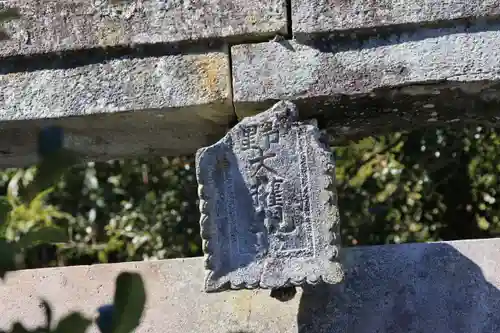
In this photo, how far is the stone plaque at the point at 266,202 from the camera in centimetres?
184

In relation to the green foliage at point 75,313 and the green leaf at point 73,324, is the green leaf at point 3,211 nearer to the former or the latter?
the green foliage at point 75,313

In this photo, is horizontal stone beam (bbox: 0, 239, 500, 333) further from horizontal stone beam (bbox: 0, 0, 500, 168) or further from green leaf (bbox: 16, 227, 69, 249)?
green leaf (bbox: 16, 227, 69, 249)

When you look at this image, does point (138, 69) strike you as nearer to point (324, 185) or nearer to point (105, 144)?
point (105, 144)

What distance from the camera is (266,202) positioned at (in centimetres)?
186

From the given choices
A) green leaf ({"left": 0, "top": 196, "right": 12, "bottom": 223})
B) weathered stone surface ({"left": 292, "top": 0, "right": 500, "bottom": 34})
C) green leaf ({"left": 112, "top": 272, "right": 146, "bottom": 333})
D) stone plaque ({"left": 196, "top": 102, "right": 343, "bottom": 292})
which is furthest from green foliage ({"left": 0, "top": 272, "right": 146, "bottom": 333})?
weathered stone surface ({"left": 292, "top": 0, "right": 500, "bottom": 34})

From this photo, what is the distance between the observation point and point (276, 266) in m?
1.85

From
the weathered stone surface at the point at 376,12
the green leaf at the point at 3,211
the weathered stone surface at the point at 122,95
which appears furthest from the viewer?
the weathered stone surface at the point at 122,95

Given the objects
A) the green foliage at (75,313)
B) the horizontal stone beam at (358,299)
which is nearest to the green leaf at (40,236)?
the green foliage at (75,313)

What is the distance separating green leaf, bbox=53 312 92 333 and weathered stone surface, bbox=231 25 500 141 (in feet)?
3.97

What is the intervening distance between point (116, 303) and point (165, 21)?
1.30 metres

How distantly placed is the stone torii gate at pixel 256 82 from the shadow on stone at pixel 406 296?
0.04 meters

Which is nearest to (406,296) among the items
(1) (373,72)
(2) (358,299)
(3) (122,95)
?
(2) (358,299)

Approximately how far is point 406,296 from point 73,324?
1.60m

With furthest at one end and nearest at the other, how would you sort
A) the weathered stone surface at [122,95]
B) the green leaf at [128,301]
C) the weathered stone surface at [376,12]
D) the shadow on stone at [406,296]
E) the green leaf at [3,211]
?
the shadow on stone at [406,296], the weathered stone surface at [122,95], the weathered stone surface at [376,12], the green leaf at [3,211], the green leaf at [128,301]
